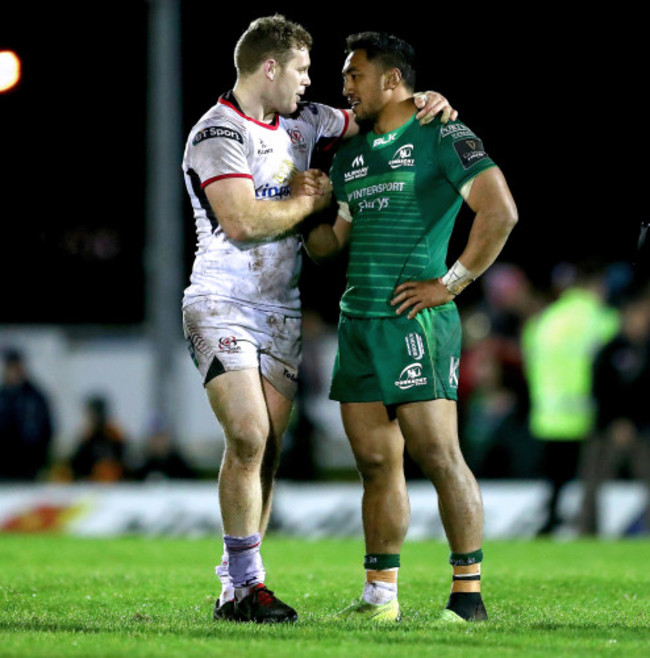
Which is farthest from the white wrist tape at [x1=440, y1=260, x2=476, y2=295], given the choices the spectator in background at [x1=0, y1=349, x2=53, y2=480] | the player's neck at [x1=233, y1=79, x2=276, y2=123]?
the spectator in background at [x1=0, y1=349, x2=53, y2=480]

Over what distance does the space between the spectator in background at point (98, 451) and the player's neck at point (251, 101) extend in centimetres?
1050

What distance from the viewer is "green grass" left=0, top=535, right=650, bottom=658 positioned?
5.49m

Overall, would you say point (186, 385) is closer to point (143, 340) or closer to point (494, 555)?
point (143, 340)

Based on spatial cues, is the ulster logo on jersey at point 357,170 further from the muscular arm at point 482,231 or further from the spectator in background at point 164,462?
the spectator in background at point 164,462

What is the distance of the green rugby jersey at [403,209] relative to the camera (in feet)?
22.0

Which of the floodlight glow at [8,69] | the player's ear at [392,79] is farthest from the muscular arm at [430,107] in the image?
the floodlight glow at [8,69]

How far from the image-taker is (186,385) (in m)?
22.8

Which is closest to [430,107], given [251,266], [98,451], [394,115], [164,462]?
[394,115]

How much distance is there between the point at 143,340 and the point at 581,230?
37.5 ft

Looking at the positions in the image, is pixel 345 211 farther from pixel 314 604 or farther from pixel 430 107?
pixel 314 604

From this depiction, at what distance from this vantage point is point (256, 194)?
6902 mm

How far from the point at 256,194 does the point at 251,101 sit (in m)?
0.46

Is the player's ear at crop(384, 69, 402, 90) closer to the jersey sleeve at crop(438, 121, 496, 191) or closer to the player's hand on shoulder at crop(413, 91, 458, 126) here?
the player's hand on shoulder at crop(413, 91, 458, 126)

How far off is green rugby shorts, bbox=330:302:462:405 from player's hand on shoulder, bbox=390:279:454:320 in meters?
0.06
